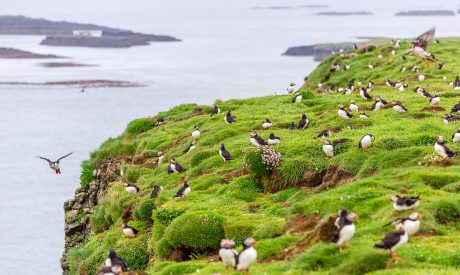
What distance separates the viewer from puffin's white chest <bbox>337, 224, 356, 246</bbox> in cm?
1612

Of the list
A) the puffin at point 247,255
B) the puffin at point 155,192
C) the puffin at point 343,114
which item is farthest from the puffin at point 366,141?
the puffin at point 247,255

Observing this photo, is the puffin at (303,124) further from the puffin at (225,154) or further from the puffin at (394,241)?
the puffin at (394,241)

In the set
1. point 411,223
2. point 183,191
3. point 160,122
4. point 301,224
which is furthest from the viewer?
point 160,122

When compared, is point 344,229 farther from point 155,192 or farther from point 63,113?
point 63,113

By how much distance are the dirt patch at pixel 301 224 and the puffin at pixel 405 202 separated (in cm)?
270

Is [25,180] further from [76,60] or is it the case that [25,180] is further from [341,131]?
[76,60]

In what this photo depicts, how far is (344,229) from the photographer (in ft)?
53.0

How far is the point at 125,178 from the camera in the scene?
36188mm

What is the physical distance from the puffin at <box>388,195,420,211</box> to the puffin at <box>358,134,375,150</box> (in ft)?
22.7

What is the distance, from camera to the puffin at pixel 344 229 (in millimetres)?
16172

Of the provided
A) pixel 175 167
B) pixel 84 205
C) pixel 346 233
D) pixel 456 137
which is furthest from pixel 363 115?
pixel 84 205

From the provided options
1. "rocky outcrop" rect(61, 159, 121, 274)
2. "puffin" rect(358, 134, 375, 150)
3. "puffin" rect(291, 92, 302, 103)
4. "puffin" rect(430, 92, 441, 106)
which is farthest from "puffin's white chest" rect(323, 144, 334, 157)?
"puffin" rect(291, 92, 302, 103)

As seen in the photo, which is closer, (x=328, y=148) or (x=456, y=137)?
(x=456, y=137)

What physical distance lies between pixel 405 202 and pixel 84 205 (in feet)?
85.4
